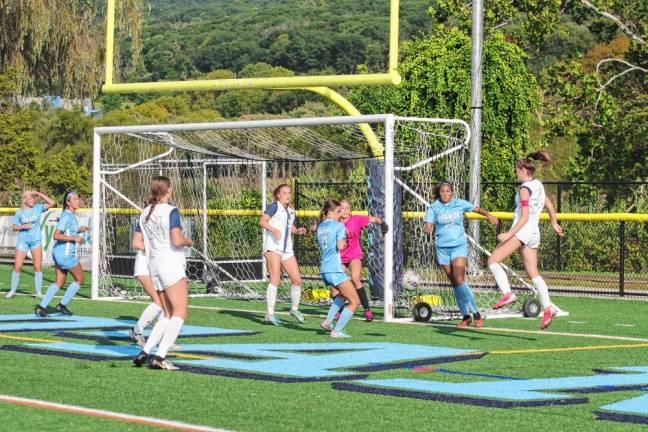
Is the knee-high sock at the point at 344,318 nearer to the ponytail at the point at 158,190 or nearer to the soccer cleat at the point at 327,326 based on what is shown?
the soccer cleat at the point at 327,326

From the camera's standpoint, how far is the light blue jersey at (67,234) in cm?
1834

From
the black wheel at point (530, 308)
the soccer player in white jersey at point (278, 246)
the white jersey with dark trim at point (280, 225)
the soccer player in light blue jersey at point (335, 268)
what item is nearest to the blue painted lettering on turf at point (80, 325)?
Result: the soccer player in white jersey at point (278, 246)

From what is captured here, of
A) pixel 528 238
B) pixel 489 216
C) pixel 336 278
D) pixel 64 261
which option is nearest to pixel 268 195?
pixel 64 261

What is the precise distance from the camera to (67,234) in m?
18.4

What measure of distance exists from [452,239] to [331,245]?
1.74m

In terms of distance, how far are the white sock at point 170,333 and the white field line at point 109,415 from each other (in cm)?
204

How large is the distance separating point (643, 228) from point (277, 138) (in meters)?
8.17

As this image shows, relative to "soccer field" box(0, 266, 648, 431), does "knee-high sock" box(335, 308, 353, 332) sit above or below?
above

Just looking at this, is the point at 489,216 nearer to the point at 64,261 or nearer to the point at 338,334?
the point at 338,334

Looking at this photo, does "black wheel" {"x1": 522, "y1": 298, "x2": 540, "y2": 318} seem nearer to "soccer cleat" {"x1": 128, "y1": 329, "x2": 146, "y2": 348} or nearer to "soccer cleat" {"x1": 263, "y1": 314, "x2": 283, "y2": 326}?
"soccer cleat" {"x1": 263, "y1": 314, "x2": 283, "y2": 326}

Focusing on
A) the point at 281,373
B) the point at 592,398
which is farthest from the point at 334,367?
the point at 592,398

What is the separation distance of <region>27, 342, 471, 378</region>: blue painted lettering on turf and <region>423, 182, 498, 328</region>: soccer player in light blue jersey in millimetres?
2235

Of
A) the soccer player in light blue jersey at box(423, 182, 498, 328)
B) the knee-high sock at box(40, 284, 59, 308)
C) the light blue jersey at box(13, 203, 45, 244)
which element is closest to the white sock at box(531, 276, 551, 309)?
the soccer player in light blue jersey at box(423, 182, 498, 328)

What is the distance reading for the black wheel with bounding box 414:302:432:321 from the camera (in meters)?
18.0
